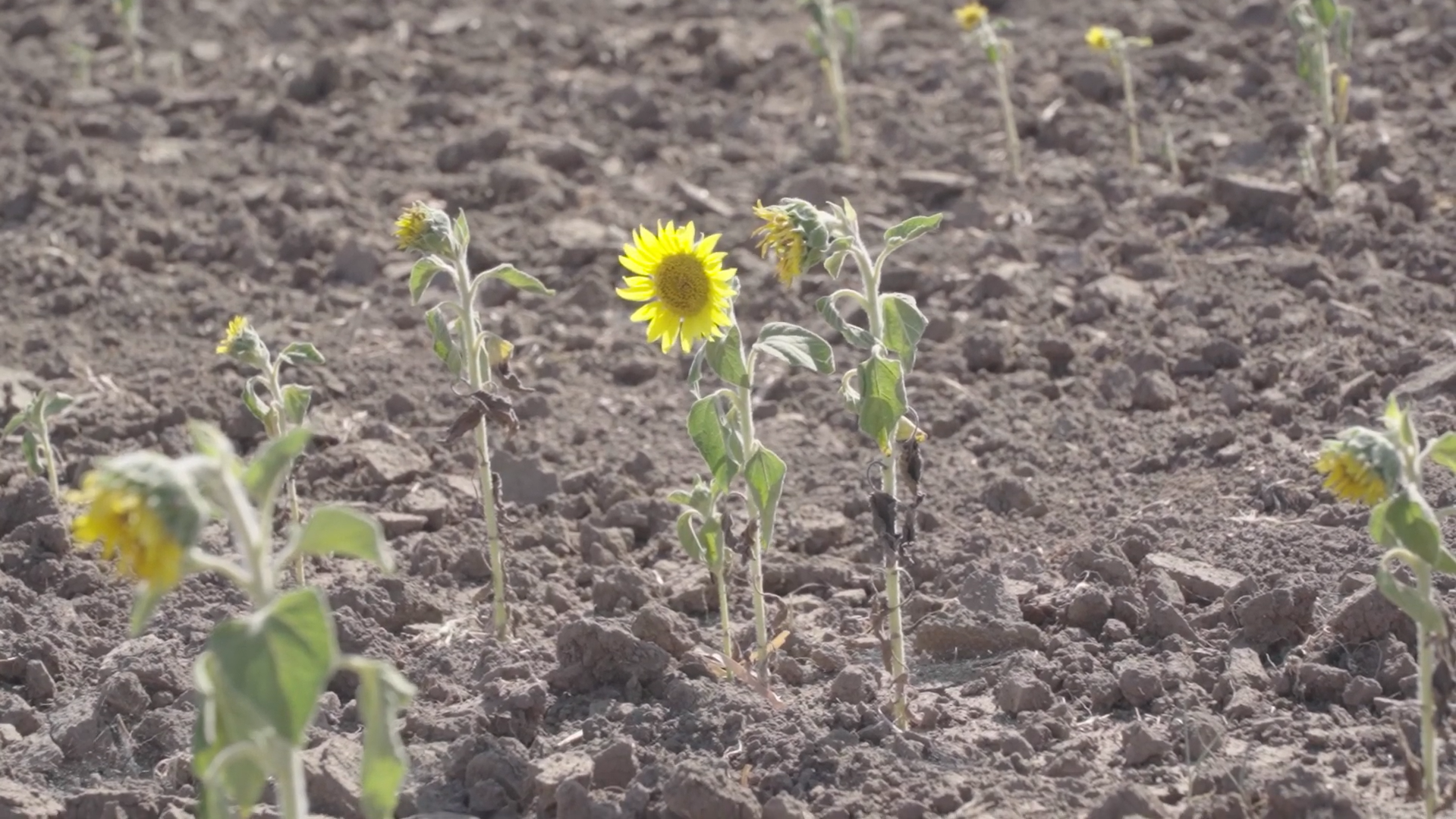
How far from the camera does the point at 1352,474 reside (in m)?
2.96

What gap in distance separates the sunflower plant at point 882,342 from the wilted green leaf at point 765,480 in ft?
0.64

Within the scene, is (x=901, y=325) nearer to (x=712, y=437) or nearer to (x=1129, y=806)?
(x=712, y=437)

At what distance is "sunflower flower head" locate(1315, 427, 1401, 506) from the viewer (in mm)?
2934

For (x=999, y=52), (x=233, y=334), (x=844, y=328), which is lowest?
(x=844, y=328)

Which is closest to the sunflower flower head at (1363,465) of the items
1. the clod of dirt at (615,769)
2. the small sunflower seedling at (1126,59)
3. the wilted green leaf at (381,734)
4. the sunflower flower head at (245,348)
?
the clod of dirt at (615,769)

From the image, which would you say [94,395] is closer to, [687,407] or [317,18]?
[687,407]

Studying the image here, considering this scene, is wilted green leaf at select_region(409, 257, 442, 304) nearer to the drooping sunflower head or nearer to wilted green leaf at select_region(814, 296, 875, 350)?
wilted green leaf at select_region(814, 296, 875, 350)

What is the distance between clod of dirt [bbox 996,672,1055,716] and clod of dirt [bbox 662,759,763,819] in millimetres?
644

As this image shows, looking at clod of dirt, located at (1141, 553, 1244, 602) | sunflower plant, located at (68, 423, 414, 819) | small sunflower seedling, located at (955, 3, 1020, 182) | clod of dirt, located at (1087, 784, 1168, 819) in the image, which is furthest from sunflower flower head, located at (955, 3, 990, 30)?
sunflower plant, located at (68, 423, 414, 819)

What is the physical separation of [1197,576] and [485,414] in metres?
1.60

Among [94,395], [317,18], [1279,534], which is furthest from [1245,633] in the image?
[317,18]

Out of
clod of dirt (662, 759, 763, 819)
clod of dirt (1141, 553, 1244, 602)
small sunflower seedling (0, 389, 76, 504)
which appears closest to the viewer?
clod of dirt (662, 759, 763, 819)

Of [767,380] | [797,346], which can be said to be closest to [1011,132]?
[767,380]

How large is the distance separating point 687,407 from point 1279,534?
178 cm
